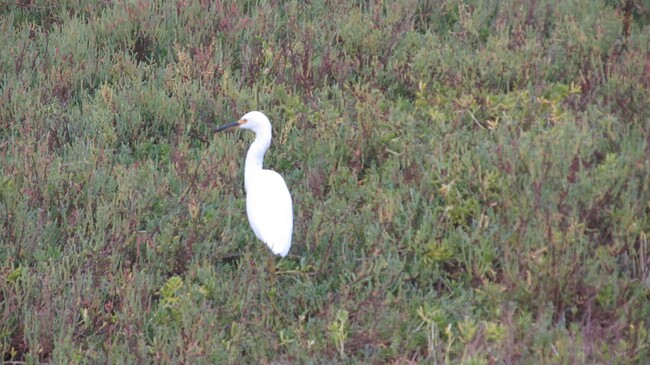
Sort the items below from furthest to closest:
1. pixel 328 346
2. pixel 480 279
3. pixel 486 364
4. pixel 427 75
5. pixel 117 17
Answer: pixel 117 17, pixel 427 75, pixel 480 279, pixel 328 346, pixel 486 364

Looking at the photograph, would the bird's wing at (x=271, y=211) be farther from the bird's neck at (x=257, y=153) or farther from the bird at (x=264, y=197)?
the bird's neck at (x=257, y=153)

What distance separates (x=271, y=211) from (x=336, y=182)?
782 mm

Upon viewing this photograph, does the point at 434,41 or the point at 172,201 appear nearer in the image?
the point at 172,201

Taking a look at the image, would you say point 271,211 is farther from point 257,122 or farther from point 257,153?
point 257,122

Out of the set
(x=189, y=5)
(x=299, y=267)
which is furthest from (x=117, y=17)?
(x=299, y=267)

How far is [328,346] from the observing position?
4430 millimetres

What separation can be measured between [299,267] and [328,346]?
74 centimetres

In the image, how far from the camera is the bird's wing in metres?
4.98

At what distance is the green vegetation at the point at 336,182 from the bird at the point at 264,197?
0.15 metres

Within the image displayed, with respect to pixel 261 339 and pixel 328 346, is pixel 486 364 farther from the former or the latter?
pixel 261 339

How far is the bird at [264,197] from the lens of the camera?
4.99 m

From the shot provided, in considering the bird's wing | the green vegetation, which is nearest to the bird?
the bird's wing

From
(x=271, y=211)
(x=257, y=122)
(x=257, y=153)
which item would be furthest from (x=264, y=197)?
(x=257, y=122)

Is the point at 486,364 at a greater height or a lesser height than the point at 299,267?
greater
